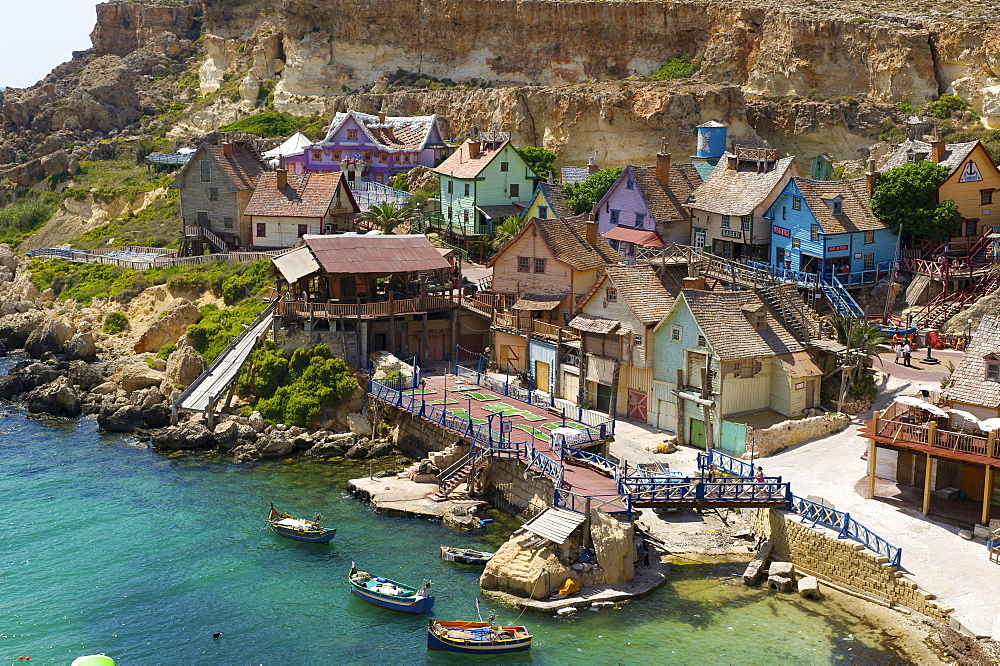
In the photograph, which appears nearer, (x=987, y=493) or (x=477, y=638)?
(x=477, y=638)

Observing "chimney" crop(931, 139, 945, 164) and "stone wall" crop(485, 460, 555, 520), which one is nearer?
"stone wall" crop(485, 460, 555, 520)

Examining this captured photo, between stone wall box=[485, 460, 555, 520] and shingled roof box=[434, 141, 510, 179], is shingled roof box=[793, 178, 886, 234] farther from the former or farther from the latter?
stone wall box=[485, 460, 555, 520]

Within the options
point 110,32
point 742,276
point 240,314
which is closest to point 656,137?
point 742,276

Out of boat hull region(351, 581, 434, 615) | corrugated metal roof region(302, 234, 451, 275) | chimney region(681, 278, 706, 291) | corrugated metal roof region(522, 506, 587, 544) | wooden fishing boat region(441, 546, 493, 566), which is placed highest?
corrugated metal roof region(302, 234, 451, 275)

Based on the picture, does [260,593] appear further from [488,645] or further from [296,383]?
[296,383]

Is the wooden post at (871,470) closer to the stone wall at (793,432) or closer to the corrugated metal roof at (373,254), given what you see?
the stone wall at (793,432)

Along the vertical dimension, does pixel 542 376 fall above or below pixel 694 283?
below

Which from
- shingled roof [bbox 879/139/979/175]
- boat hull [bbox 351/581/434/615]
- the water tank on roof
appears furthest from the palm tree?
boat hull [bbox 351/581/434/615]

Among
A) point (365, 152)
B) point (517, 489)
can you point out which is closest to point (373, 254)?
point (517, 489)
